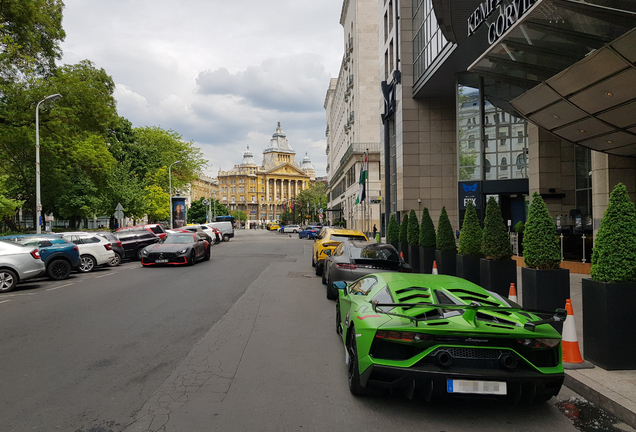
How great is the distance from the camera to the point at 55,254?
15.4 meters

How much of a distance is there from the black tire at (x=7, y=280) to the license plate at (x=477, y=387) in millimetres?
13257

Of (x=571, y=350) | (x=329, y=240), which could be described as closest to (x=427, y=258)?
(x=329, y=240)

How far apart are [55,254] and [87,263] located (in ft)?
10.1

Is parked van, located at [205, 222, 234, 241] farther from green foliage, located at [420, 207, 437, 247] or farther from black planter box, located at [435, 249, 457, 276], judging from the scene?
black planter box, located at [435, 249, 457, 276]

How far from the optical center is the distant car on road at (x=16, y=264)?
12969 mm

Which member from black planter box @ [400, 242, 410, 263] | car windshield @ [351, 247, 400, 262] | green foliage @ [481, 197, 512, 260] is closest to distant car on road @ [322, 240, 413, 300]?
car windshield @ [351, 247, 400, 262]

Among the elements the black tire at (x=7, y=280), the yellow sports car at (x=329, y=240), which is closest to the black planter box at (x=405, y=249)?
the yellow sports car at (x=329, y=240)

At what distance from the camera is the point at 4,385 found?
5055 mm

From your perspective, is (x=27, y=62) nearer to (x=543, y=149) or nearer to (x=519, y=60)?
(x=519, y=60)

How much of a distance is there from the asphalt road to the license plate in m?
0.35

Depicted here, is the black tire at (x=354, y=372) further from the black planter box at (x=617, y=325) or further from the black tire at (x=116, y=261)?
the black tire at (x=116, y=261)

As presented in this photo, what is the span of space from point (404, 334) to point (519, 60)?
12.0m

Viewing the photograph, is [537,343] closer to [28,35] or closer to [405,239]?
[405,239]

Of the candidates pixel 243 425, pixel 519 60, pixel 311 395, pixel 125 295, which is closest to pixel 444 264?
pixel 519 60
